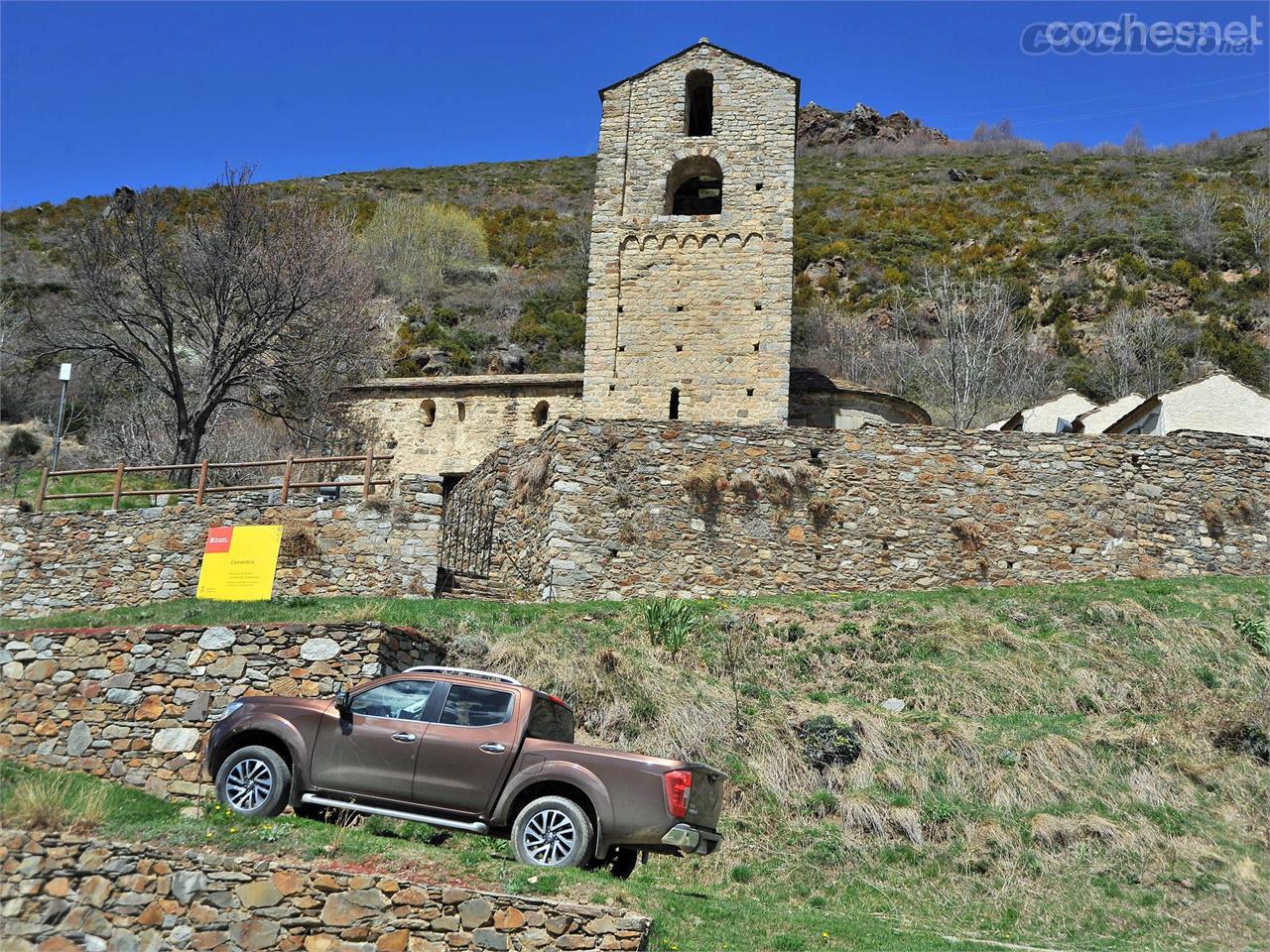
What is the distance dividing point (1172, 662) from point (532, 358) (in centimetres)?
3455

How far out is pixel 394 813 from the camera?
10.7 metres

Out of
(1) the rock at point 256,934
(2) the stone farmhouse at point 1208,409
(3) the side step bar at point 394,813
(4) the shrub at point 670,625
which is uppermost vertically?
(2) the stone farmhouse at point 1208,409

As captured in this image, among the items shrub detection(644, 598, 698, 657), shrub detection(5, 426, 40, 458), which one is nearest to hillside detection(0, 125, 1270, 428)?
shrub detection(5, 426, 40, 458)

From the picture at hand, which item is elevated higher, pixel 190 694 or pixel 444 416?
pixel 444 416

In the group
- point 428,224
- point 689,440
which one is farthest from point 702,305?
point 428,224

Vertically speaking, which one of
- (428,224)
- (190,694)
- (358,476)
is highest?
(428,224)

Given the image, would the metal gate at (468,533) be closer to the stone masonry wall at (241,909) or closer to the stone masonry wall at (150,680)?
the stone masonry wall at (150,680)

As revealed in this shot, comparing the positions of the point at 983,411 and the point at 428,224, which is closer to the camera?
the point at 983,411

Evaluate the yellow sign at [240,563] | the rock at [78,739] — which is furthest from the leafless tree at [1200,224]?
the rock at [78,739]

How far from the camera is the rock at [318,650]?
14344mm

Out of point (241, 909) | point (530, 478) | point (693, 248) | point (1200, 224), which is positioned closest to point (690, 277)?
point (693, 248)

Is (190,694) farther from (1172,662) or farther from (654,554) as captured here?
(1172,662)

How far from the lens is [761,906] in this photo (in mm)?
11734

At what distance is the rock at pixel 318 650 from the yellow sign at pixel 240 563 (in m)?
6.23
